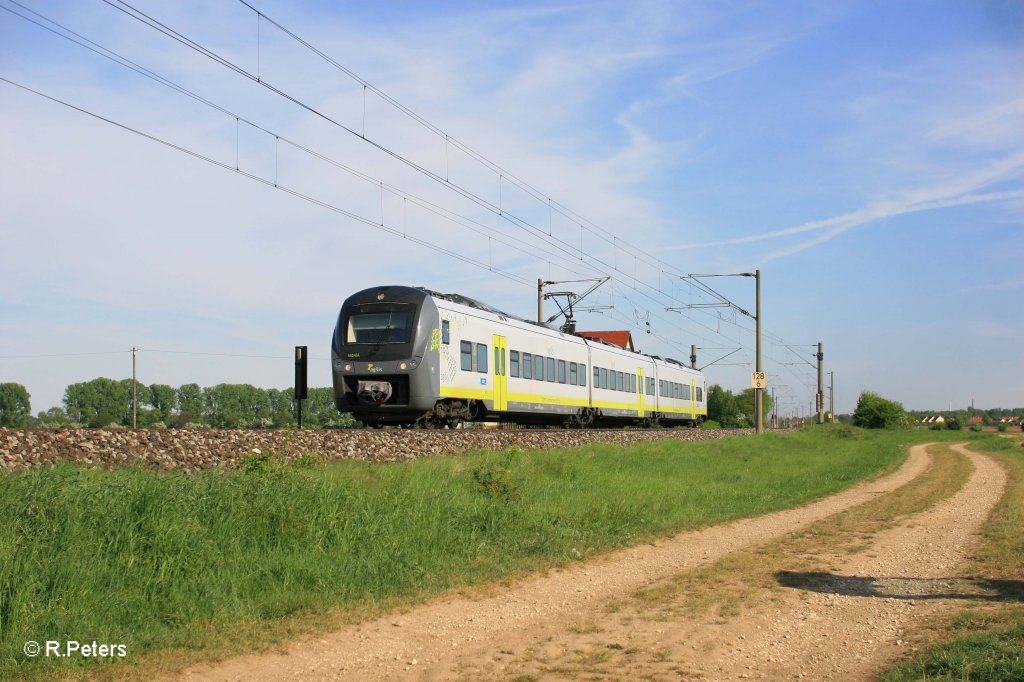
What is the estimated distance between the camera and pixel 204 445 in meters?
13.5

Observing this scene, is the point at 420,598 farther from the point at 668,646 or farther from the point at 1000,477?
the point at 1000,477

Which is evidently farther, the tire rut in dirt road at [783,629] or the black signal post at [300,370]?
the black signal post at [300,370]

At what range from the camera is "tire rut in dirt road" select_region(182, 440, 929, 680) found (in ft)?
19.3

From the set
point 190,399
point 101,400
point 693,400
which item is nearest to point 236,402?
point 190,399

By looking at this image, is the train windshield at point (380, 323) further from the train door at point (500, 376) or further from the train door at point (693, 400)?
the train door at point (693, 400)

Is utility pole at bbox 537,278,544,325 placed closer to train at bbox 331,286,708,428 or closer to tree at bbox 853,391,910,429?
train at bbox 331,286,708,428

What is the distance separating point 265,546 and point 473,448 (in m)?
9.59

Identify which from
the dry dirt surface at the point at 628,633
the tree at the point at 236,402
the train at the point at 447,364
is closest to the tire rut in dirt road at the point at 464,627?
the dry dirt surface at the point at 628,633

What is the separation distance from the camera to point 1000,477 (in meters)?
23.8

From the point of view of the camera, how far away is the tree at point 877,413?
75.1 meters

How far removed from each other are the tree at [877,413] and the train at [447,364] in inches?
1985

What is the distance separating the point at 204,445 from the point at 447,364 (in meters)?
9.03

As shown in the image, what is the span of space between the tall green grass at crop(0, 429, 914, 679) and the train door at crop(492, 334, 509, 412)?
10.7 m

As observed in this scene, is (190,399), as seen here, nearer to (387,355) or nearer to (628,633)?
(387,355)
